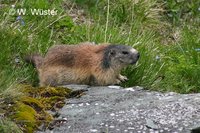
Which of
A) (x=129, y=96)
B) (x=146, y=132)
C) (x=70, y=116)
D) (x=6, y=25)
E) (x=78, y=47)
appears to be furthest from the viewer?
(x=6, y=25)

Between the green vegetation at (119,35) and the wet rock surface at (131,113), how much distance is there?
0.34 metres

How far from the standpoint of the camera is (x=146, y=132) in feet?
18.1

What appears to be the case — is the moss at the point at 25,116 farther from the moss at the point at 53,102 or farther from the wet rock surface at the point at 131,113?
the moss at the point at 53,102

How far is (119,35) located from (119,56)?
4.11ft

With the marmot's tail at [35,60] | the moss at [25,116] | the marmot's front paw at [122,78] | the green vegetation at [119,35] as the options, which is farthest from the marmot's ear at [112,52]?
the moss at [25,116]

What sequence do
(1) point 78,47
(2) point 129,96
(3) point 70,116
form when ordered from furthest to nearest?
(1) point 78,47 → (2) point 129,96 → (3) point 70,116

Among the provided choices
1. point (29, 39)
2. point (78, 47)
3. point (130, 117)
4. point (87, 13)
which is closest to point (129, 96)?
point (130, 117)

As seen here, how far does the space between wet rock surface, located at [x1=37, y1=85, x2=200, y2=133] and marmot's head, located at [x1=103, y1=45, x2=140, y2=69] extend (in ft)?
4.49

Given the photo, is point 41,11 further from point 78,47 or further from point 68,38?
point 78,47

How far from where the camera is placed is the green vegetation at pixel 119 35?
8117 mm

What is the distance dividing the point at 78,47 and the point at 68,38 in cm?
176

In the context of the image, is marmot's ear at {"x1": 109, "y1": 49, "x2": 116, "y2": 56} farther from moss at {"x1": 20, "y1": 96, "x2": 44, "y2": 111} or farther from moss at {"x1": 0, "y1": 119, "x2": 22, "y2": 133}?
moss at {"x1": 0, "y1": 119, "x2": 22, "y2": 133}

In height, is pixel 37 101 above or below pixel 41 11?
below

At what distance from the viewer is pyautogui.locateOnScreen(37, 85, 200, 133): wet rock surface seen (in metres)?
5.57
